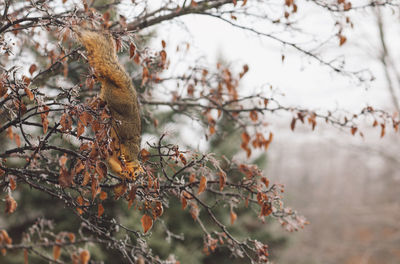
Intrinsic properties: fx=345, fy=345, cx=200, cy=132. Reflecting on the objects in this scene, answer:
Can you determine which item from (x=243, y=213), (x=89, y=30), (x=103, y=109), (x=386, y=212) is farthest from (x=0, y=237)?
(x=386, y=212)

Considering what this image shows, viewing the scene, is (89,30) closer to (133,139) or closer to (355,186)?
(133,139)

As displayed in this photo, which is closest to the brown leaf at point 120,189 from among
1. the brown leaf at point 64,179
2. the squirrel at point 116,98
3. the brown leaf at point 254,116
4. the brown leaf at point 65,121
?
the squirrel at point 116,98

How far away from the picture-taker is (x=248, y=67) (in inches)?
117

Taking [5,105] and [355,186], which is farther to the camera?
[355,186]

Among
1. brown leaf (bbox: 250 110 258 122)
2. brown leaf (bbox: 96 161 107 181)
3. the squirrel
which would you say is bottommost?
brown leaf (bbox: 96 161 107 181)

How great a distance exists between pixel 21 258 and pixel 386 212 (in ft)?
33.9

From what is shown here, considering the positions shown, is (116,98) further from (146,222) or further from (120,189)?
(146,222)

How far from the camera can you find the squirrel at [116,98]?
1.70 metres

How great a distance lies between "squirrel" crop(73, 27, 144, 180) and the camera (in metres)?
1.70

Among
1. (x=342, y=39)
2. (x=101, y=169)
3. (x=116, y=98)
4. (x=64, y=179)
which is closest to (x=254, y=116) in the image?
(x=342, y=39)

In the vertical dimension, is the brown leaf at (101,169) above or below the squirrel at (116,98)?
below

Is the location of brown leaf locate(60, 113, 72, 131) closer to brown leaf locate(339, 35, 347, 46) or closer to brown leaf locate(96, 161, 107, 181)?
brown leaf locate(96, 161, 107, 181)

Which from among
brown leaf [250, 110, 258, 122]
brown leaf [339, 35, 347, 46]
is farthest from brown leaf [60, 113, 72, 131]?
brown leaf [339, 35, 347, 46]

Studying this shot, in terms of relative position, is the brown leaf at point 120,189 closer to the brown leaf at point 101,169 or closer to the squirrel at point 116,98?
the squirrel at point 116,98
